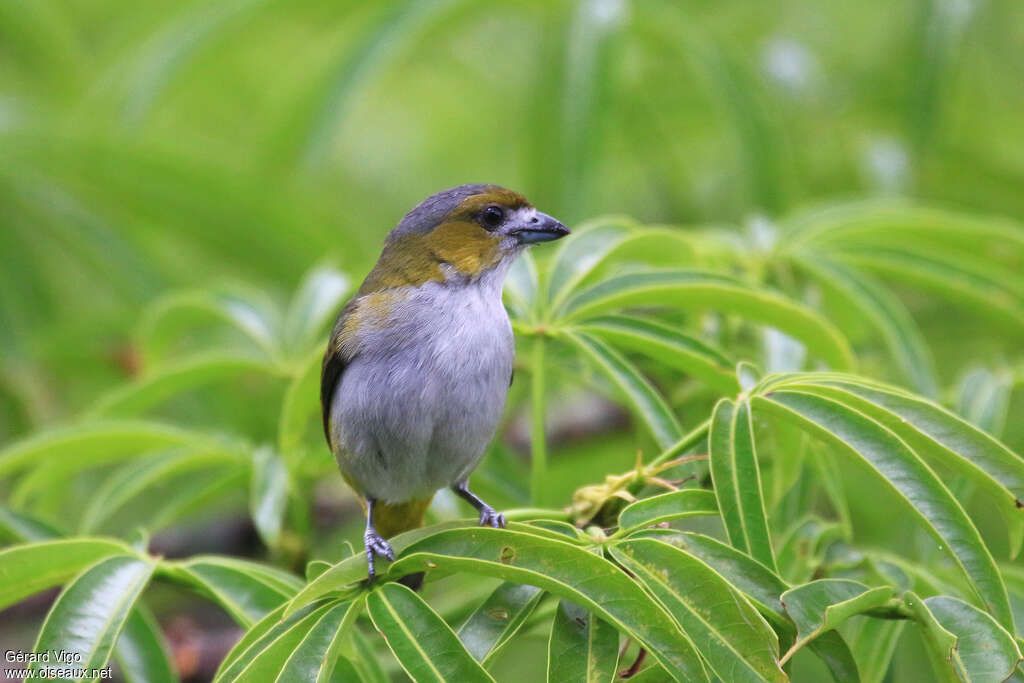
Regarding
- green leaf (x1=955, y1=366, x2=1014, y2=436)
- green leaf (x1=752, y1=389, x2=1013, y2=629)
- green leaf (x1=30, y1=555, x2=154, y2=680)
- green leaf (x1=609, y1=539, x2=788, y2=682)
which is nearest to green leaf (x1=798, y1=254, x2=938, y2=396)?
green leaf (x1=955, y1=366, x2=1014, y2=436)

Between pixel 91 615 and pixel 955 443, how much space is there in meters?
1.92

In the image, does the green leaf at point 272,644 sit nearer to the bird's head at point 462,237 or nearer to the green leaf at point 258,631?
the green leaf at point 258,631

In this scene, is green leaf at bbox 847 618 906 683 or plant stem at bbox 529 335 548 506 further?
plant stem at bbox 529 335 548 506

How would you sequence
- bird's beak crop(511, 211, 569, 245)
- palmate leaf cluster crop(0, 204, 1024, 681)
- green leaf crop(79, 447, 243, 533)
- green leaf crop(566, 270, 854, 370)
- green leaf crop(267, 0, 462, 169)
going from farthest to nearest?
green leaf crop(267, 0, 462, 169)
bird's beak crop(511, 211, 569, 245)
green leaf crop(79, 447, 243, 533)
green leaf crop(566, 270, 854, 370)
palmate leaf cluster crop(0, 204, 1024, 681)

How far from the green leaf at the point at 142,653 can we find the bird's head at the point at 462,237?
1.22 meters

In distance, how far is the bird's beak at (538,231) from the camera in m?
3.23

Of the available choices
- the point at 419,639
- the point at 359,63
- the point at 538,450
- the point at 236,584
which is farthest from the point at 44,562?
the point at 359,63

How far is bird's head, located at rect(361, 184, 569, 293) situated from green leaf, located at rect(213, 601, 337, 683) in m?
1.25

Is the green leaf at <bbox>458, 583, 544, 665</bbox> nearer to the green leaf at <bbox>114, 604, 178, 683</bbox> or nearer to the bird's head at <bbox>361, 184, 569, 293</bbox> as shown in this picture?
the green leaf at <bbox>114, 604, 178, 683</bbox>

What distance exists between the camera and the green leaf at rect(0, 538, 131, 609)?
7.84 ft

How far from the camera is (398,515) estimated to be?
325 cm

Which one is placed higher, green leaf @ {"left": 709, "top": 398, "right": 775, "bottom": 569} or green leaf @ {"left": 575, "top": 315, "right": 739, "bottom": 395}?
green leaf @ {"left": 575, "top": 315, "right": 739, "bottom": 395}

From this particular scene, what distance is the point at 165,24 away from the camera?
18.8ft

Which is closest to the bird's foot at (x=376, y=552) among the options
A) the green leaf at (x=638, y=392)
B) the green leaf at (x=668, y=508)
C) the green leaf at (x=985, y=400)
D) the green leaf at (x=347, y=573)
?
A: the green leaf at (x=347, y=573)
